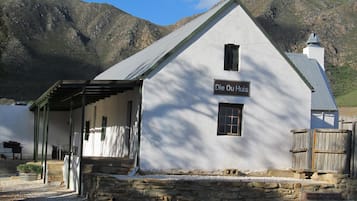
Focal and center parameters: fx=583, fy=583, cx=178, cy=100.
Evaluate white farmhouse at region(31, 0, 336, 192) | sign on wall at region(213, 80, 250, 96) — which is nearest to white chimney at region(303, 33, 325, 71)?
white farmhouse at region(31, 0, 336, 192)

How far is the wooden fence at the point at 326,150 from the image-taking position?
55.8ft

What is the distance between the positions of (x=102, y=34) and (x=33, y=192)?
98388mm

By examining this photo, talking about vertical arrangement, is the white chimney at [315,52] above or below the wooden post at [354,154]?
above

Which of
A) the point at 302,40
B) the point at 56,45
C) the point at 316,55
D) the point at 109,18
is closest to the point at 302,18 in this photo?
the point at 302,40

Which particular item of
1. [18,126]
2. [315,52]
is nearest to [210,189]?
[18,126]

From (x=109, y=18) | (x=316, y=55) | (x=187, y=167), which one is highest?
(x=109, y=18)

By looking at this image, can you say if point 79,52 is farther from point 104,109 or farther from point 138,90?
point 138,90

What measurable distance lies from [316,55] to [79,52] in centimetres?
7426

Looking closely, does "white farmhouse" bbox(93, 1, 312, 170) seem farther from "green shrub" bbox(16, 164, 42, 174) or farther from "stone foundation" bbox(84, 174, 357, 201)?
"green shrub" bbox(16, 164, 42, 174)

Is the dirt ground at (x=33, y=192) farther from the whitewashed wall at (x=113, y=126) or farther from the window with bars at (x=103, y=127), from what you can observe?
the window with bars at (x=103, y=127)

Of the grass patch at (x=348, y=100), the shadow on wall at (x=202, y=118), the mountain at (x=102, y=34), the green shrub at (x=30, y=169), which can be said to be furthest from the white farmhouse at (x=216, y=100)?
the mountain at (x=102, y=34)

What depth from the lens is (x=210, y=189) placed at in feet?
49.0

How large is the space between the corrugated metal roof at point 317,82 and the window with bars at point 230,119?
9.25 m

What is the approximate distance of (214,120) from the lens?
18250 mm
